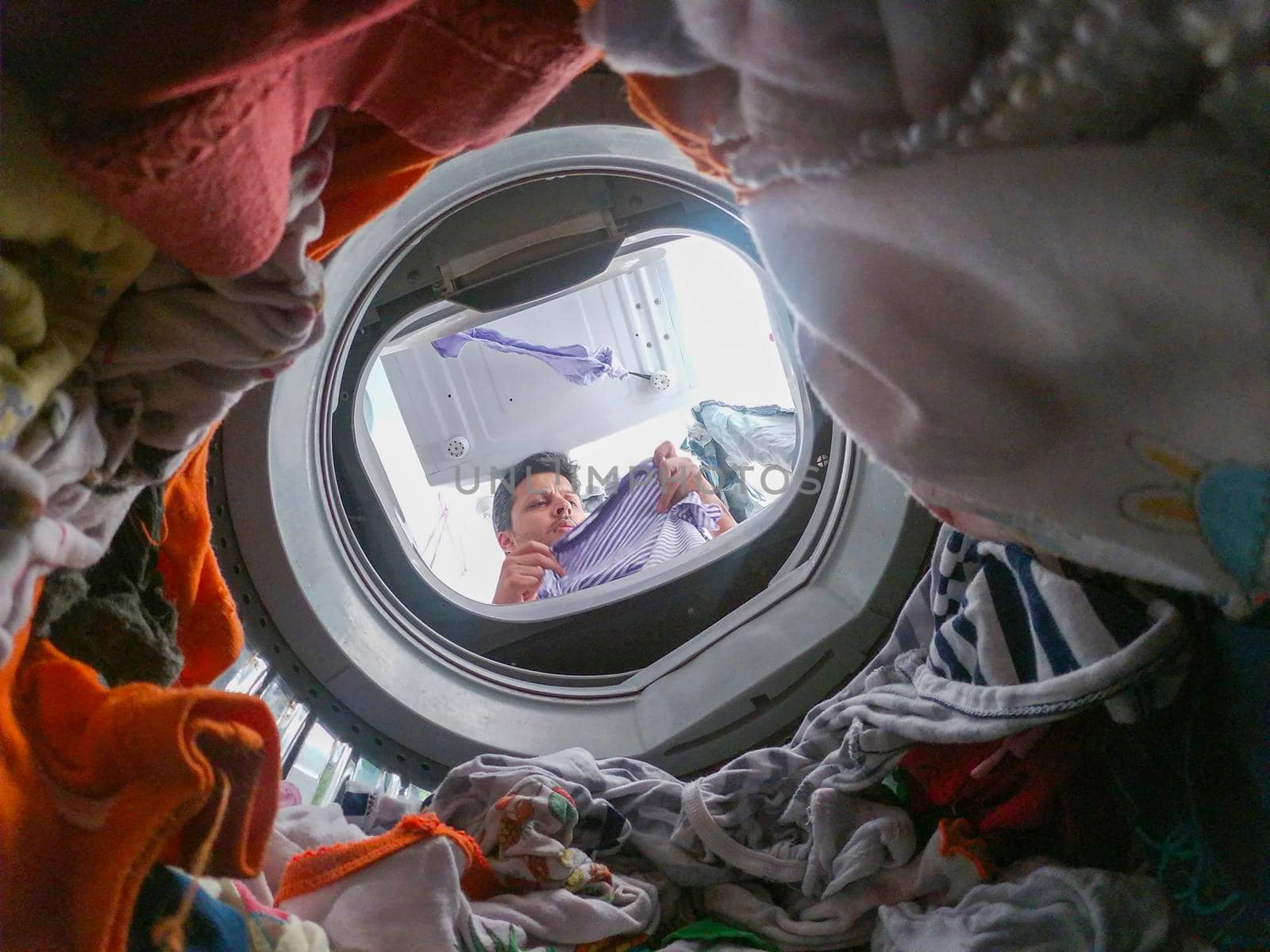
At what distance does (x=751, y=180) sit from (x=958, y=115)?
0.09 metres

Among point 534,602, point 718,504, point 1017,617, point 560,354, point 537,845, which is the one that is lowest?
point 537,845

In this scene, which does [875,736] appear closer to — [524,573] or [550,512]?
[524,573]

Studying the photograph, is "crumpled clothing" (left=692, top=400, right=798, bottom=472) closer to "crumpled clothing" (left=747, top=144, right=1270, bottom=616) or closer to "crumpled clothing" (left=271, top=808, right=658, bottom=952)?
"crumpled clothing" (left=271, top=808, right=658, bottom=952)

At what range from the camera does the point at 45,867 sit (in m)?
0.34

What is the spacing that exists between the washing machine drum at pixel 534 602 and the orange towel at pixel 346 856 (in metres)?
0.33

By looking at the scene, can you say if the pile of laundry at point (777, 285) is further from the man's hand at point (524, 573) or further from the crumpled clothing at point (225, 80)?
the man's hand at point (524, 573)

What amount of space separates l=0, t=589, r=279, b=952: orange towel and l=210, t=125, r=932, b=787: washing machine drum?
1.69ft

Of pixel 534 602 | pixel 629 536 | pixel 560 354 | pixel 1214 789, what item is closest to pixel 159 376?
pixel 1214 789

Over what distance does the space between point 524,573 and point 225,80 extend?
4.72 feet

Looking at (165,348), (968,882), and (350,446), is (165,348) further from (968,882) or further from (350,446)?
(350,446)

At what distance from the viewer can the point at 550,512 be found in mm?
2006

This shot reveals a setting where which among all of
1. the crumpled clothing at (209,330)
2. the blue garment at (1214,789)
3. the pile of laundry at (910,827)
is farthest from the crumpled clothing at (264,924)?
the blue garment at (1214,789)

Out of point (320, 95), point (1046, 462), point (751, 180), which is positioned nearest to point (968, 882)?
point (1046, 462)

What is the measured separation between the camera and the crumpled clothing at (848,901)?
0.70 m
